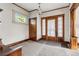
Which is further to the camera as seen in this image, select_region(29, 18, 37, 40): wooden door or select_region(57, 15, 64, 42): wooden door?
select_region(29, 18, 37, 40): wooden door

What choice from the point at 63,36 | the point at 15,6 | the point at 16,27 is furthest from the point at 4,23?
the point at 63,36

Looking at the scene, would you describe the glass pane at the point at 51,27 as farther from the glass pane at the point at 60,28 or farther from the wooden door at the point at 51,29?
the glass pane at the point at 60,28

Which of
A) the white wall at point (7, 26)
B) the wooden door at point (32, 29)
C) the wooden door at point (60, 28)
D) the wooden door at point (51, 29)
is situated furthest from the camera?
the wooden door at point (32, 29)

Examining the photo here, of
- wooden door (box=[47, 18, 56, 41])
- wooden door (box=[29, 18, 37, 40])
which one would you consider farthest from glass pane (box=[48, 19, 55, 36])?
wooden door (box=[29, 18, 37, 40])

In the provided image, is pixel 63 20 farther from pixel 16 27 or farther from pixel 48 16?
pixel 16 27

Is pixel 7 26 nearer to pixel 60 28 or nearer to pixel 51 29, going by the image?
pixel 51 29

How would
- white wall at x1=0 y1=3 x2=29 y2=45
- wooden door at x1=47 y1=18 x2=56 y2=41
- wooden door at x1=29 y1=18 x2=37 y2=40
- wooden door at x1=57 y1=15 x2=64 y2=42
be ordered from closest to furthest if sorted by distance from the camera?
white wall at x1=0 y1=3 x2=29 y2=45, wooden door at x1=57 y1=15 x2=64 y2=42, wooden door at x1=47 y1=18 x2=56 y2=41, wooden door at x1=29 y1=18 x2=37 y2=40

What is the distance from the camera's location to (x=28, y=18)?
576 centimetres

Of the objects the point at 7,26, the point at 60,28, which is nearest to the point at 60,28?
the point at 60,28

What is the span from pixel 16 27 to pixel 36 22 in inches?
66.3

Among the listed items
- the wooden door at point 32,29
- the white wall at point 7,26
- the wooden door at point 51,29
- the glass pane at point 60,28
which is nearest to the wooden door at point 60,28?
the glass pane at point 60,28

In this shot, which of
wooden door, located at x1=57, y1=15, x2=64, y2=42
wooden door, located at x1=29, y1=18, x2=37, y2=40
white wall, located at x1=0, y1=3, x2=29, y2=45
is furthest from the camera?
wooden door, located at x1=29, y1=18, x2=37, y2=40

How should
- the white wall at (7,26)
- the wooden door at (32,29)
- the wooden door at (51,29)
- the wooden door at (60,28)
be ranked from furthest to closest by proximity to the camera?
the wooden door at (32,29)
the wooden door at (51,29)
the wooden door at (60,28)
the white wall at (7,26)

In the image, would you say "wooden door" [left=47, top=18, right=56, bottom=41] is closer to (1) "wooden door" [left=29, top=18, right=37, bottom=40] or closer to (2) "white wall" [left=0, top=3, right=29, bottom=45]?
(1) "wooden door" [left=29, top=18, right=37, bottom=40]
